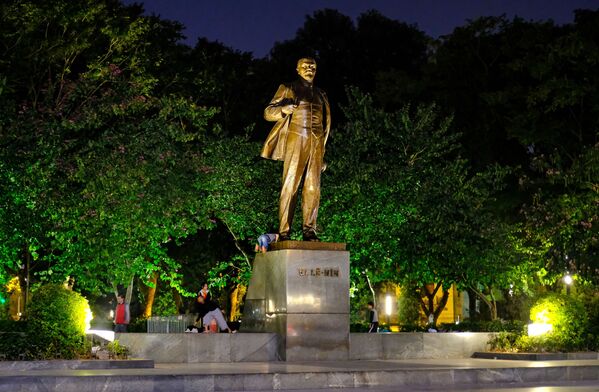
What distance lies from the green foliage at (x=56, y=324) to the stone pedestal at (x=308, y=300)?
3569mm

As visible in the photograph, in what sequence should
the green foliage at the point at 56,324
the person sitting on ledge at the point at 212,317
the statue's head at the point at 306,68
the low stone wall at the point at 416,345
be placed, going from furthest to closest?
the person sitting on ledge at the point at 212,317
the low stone wall at the point at 416,345
the statue's head at the point at 306,68
the green foliage at the point at 56,324

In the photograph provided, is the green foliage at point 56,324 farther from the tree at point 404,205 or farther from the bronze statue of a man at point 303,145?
the tree at point 404,205

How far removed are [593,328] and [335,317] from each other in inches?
335

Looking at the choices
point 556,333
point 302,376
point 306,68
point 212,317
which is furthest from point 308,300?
point 556,333

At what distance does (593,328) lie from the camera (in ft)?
78.4

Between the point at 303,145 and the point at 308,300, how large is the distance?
3.01 meters

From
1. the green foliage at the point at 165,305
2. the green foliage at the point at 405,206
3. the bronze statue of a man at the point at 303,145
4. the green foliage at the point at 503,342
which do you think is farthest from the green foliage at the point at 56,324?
the green foliage at the point at 165,305

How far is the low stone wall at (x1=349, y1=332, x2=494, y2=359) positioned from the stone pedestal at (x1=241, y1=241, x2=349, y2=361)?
0.58 m

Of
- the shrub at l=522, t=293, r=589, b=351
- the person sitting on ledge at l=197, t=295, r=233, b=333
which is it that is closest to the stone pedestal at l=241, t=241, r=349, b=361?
the person sitting on ledge at l=197, t=295, r=233, b=333

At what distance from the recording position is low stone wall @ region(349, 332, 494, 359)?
19.0m

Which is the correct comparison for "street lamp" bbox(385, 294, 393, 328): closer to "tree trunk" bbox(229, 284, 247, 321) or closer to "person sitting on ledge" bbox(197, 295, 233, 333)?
"tree trunk" bbox(229, 284, 247, 321)

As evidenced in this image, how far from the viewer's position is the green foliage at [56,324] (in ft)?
55.2

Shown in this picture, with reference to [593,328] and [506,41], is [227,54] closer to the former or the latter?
[506,41]

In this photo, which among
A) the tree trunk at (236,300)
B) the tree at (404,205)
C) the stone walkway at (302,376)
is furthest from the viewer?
the tree trunk at (236,300)
